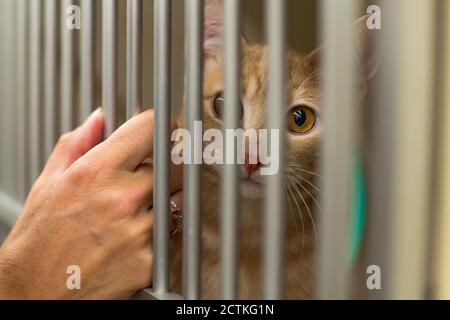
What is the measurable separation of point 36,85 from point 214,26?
350mm

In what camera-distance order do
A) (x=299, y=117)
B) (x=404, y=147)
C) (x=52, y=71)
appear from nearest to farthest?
(x=404, y=147), (x=299, y=117), (x=52, y=71)

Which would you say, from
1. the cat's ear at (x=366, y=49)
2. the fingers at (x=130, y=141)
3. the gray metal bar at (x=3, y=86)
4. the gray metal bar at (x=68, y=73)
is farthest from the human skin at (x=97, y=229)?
the gray metal bar at (x=3, y=86)

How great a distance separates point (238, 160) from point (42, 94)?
1.49 ft

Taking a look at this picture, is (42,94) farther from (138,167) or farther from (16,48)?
(138,167)

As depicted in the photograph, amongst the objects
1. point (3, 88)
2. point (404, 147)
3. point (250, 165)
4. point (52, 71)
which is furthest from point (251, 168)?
point (3, 88)

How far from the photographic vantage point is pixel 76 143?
69 cm

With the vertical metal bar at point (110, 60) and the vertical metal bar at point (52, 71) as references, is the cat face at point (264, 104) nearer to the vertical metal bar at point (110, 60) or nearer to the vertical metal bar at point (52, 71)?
the vertical metal bar at point (110, 60)

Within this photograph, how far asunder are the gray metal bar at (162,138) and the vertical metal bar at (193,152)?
4cm

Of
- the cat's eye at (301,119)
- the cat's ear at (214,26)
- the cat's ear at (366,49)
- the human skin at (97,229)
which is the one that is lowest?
the human skin at (97,229)

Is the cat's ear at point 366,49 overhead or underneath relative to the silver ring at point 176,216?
overhead

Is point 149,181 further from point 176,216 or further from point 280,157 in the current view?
point 280,157

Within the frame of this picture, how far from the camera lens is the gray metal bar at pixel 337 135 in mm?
353

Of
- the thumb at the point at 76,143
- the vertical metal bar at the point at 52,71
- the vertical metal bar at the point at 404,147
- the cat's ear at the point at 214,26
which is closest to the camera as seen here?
the vertical metal bar at the point at 404,147

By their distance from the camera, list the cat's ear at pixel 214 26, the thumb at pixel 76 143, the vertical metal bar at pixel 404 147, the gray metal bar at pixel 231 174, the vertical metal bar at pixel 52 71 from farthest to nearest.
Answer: the vertical metal bar at pixel 52 71 < the thumb at pixel 76 143 < the cat's ear at pixel 214 26 < the gray metal bar at pixel 231 174 < the vertical metal bar at pixel 404 147
